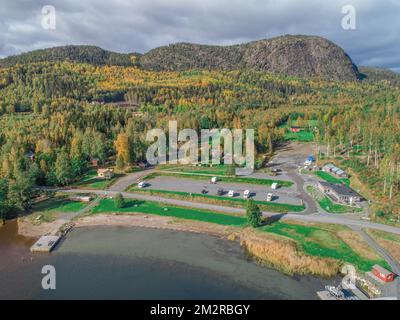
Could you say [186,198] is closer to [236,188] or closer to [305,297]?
[236,188]

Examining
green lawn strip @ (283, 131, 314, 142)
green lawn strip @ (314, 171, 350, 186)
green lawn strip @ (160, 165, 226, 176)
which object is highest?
green lawn strip @ (283, 131, 314, 142)

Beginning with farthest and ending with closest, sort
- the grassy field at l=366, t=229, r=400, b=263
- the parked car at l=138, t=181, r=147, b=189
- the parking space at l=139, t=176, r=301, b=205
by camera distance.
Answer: the parked car at l=138, t=181, r=147, b=189 < the parking space at l=139, t=176, r=301, b=205 < the grassy field at l=366, t=229, r=400, b=263

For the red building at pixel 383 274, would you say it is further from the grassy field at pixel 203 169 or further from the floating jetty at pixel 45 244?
the floating jetty at pixel 45 244

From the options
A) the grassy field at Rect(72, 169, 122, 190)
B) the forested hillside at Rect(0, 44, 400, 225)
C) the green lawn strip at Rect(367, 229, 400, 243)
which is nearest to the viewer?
the green lawn strip at Rect(367, 229, 400, 243)

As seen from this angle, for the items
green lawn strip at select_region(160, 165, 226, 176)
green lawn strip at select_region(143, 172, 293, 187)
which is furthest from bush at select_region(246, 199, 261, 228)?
green lawn strip at select_region(160, 165, 226, 176)

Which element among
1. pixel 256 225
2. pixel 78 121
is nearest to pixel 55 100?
pixel 78 121

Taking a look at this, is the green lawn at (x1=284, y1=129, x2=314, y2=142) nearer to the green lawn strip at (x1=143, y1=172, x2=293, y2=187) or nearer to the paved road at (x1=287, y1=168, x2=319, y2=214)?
the paved road at (x1=287, y1=168, x2=319, y2=214)
